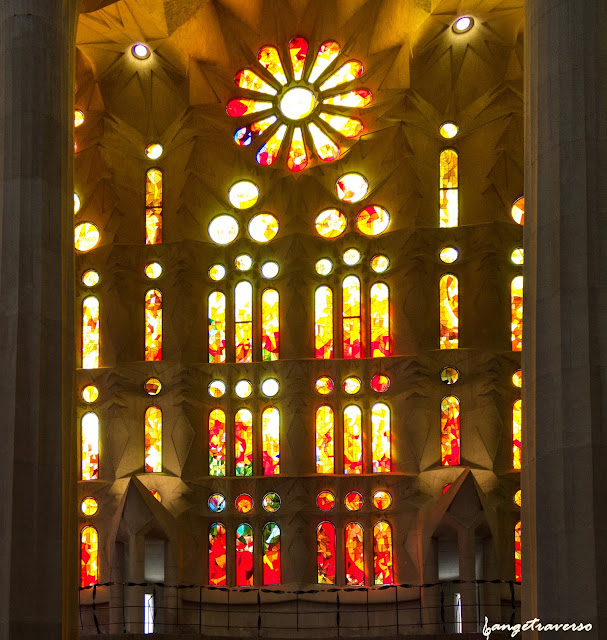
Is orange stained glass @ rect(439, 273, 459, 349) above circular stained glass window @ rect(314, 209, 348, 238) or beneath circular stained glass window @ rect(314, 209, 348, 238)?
beneath

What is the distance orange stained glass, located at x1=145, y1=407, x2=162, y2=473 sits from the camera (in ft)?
107

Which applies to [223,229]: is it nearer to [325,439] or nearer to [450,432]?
[325,439]

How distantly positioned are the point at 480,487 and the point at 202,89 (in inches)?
483

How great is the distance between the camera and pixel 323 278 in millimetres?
33500

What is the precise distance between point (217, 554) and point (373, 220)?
353 inches

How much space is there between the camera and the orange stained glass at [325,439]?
1286 inches

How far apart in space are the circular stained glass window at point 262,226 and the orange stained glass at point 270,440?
4386mm

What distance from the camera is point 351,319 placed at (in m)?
33.3

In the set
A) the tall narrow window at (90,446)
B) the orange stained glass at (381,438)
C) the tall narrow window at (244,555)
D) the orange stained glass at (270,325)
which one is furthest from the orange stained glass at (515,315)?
the tall narrow window at (90,446)

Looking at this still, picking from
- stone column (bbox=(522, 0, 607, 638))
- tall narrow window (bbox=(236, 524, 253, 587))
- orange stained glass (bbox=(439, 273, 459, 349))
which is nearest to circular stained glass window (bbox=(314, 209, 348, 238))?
orange stained glass (bbox=(439, 273, 459, 349))

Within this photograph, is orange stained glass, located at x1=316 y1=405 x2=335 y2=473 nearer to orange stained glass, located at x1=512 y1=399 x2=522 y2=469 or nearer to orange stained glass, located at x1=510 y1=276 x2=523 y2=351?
orange stained glass, located at x1=512 y1=399 x2=522 y2=469

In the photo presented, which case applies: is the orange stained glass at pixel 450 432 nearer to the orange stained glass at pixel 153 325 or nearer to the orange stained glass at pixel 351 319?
the orange stained glass at pixel 351 319

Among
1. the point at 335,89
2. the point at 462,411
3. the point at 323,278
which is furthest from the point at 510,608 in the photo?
the point at 335,89

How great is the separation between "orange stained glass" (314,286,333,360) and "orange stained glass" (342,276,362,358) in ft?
1.16
